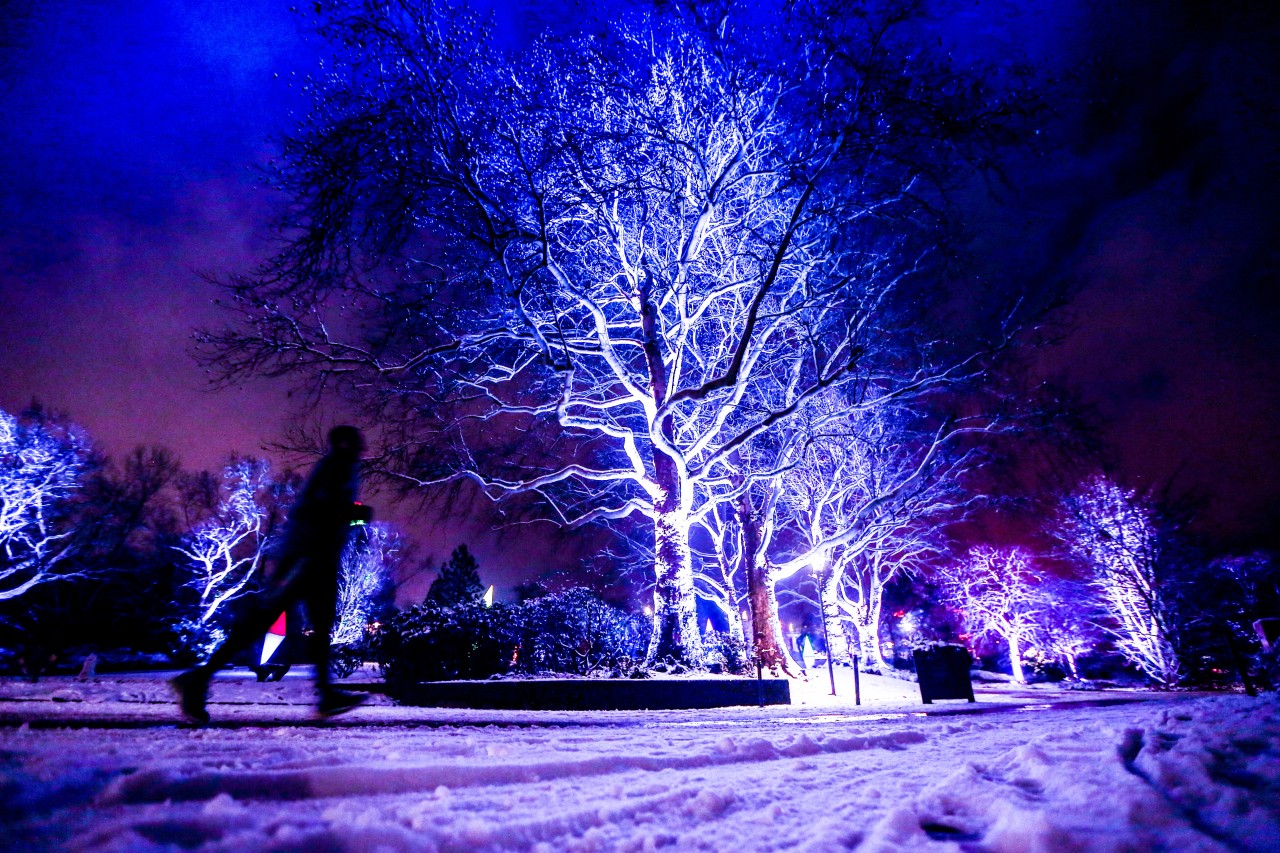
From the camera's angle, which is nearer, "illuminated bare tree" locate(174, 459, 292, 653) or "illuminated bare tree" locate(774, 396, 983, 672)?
"illuminated bare tree" locate(774, 396, 983, 672)

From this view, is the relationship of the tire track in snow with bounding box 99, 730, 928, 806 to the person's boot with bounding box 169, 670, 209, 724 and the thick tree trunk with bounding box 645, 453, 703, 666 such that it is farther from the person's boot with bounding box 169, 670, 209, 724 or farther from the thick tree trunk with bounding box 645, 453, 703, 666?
the thick tree trunk with bounding box 645, 453, 703, 666

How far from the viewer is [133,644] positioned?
28375 mm

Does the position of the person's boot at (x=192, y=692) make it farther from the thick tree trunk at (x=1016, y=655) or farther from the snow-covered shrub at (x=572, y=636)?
the thick tree trunk at (x=1016, y=655)

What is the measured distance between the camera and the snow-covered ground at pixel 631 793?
1.27 meters

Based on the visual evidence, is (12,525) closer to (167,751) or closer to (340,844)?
(167,751)

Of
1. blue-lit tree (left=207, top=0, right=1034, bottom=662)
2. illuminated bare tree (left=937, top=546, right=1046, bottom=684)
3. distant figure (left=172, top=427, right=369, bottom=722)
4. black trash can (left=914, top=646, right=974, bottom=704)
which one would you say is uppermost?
blue-lit tree (left=207, top=0, right=1034, bottom=662)

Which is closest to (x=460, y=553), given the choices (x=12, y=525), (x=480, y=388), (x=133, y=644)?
(x=133, y=644)

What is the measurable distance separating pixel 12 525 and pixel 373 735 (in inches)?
1041

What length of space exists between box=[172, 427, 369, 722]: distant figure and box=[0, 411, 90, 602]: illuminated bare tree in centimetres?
2490

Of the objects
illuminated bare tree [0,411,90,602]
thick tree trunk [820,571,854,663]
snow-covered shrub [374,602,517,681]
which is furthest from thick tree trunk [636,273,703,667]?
illuminated bare tree [0,411,90,602]

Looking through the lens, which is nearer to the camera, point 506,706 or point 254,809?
point 254,809

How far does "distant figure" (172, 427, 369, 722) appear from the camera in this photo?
3.28 metres

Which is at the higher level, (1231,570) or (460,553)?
(460,553)

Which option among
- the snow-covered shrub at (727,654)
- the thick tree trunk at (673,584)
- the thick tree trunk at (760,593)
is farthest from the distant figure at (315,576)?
the thick tree trunk at (760,593)
